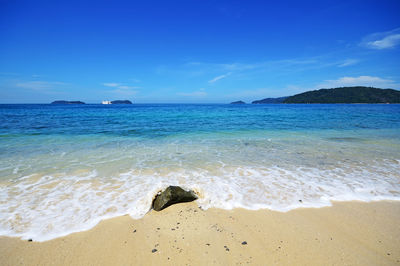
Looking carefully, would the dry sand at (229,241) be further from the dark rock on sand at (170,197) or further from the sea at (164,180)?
the sea at (164,180)

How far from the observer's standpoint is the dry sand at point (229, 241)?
8.86 ft

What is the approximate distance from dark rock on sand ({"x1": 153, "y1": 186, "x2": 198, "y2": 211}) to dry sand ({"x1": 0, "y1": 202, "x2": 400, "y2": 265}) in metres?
0.19

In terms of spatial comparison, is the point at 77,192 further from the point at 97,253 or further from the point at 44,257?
the point at 97,253

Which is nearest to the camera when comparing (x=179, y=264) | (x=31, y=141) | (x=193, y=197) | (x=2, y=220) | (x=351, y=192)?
(x=179, y=264)

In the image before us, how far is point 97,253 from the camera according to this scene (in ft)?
9.32

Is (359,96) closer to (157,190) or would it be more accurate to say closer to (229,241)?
(229,241)

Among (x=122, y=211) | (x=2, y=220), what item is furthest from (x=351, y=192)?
(x=2, y=220)

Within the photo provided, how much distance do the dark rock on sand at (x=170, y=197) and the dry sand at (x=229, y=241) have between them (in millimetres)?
191

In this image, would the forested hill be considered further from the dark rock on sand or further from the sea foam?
the dark rock on sand

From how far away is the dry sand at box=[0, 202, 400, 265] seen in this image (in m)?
2.70

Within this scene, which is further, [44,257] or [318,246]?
[318,246]

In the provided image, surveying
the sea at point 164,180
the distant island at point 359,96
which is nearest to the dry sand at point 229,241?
the sea at point 164,180

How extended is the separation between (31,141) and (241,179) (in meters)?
13.0

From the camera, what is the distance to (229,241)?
3.05m
